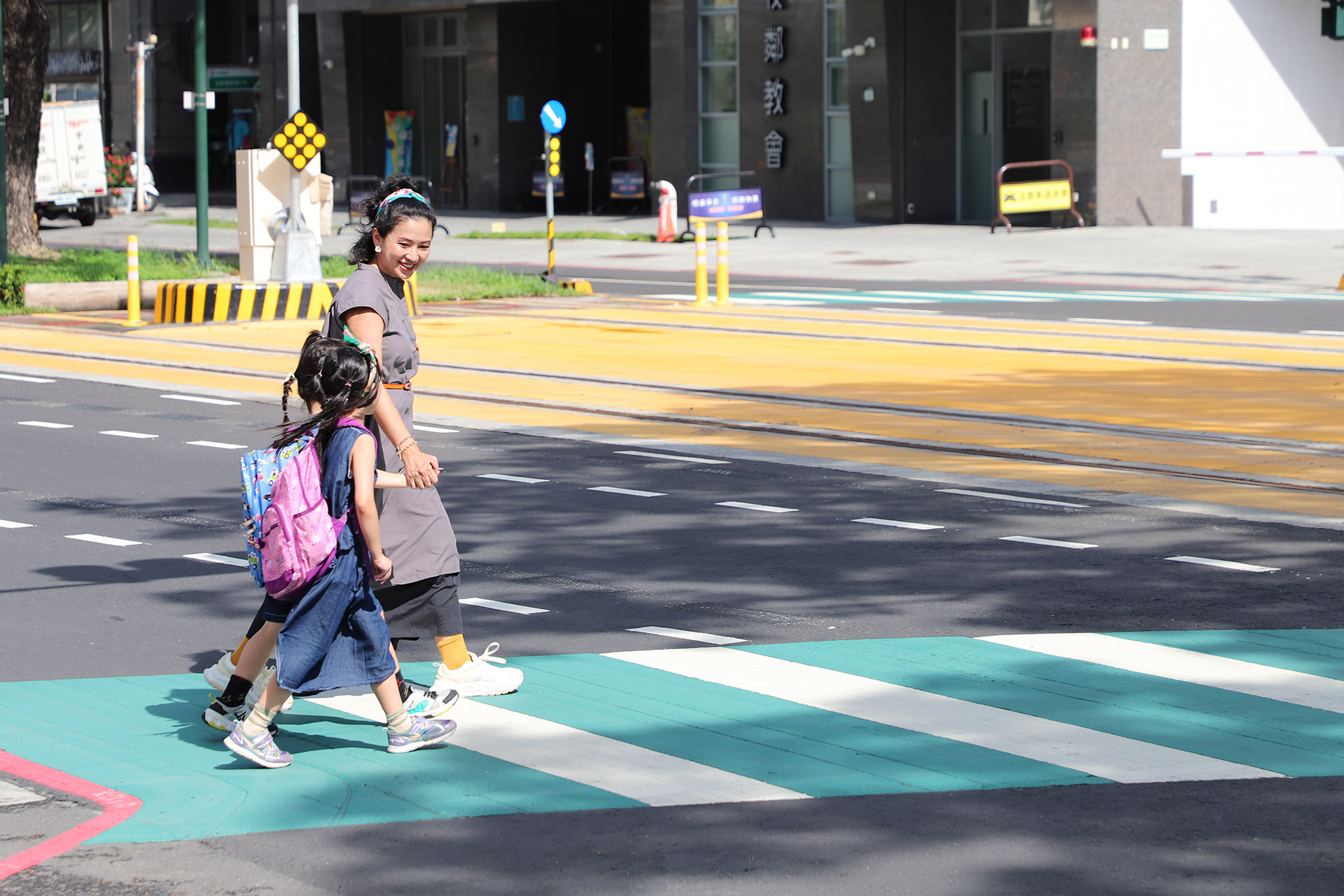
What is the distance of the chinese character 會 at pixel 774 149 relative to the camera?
129ft

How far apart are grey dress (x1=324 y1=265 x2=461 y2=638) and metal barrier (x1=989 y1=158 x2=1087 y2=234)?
28240 mm

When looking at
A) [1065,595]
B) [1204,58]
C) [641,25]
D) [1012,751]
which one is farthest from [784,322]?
[641,25]

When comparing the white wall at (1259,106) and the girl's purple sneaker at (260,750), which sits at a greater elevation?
the white wall at (1259,106)

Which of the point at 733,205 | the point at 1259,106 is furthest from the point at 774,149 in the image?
the point at 1259,106

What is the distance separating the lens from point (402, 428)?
566 centimetres

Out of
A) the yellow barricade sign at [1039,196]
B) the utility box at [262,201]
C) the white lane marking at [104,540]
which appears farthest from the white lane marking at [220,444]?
the yellow barricade sign at [1039,196]

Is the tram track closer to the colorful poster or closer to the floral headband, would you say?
the floral headband

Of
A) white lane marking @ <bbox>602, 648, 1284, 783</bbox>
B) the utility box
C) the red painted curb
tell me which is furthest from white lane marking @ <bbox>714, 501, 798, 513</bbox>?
the utility box

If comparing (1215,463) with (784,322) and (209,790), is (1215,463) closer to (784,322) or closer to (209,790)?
(209,790)

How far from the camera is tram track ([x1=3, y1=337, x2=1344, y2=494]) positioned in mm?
10445

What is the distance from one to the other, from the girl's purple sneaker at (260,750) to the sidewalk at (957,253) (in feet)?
67.8

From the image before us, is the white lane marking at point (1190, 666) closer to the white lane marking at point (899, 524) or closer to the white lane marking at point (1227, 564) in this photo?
the white lane marking at point (1227, 564)

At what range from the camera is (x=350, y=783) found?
522cm

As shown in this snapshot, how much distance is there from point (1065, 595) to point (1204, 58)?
28538mm
